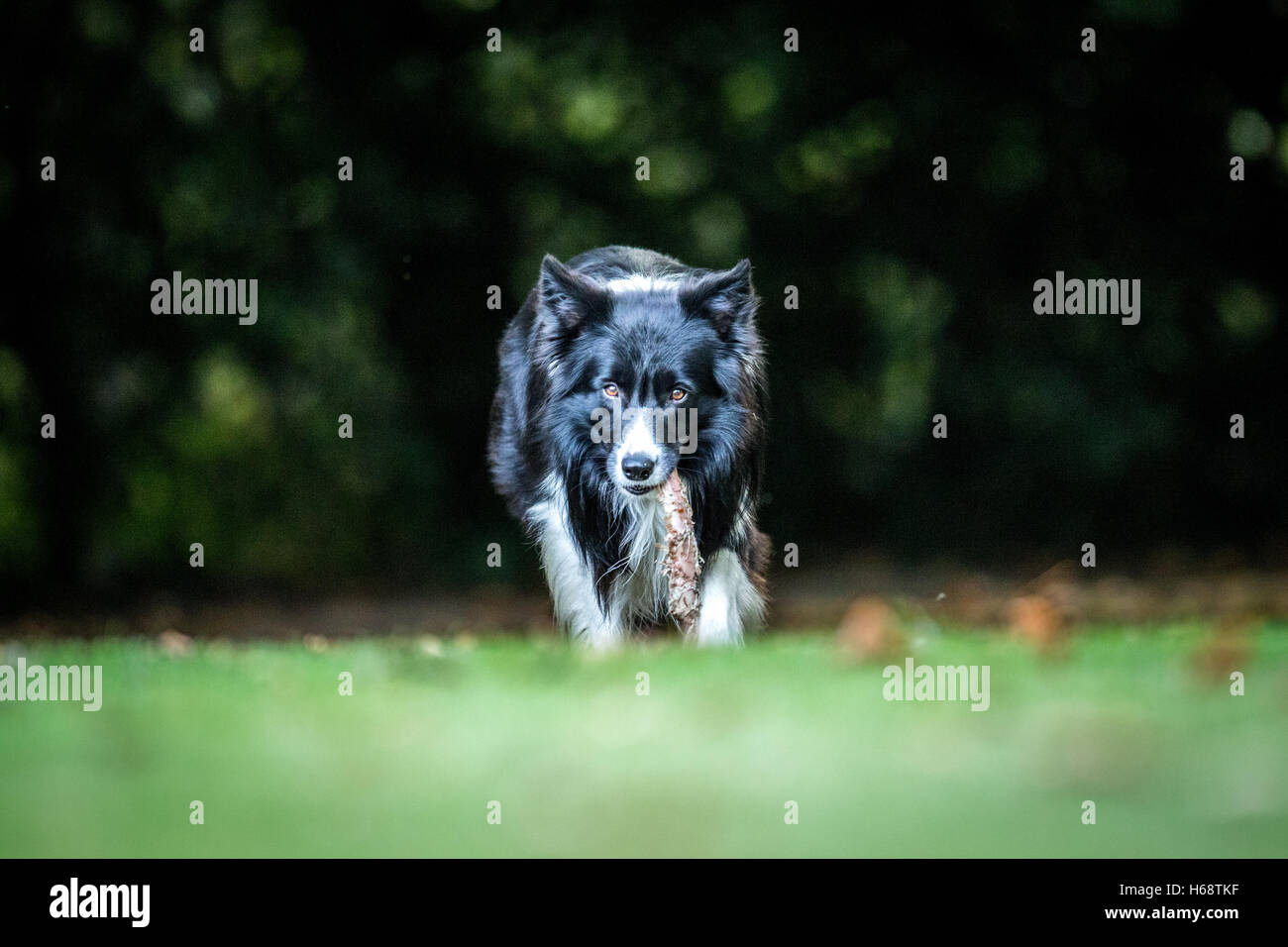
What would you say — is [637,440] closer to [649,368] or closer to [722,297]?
[649,368]

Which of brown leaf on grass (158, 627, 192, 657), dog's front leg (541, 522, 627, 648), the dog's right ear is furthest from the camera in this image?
dog's front leg (541, 522, 627, 648)

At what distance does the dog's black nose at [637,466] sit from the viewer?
620 cm

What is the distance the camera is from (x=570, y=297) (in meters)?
6.86

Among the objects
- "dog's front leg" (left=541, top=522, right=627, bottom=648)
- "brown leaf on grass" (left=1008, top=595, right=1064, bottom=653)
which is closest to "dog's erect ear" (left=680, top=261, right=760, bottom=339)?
"dog's front leg" (left=541, top=522, right=627, bottom=648)

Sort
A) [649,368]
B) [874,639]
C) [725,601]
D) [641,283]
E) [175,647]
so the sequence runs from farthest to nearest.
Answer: [175,647]
[641,283]
[725,601]
[649,368]
[874,639]

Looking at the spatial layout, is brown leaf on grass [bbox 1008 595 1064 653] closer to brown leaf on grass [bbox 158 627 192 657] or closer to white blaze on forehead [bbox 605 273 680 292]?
white blaze on forehead [bbox 605 273 680 292]

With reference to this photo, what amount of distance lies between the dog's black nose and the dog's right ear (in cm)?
97

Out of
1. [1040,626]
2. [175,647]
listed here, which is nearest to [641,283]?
[1040,626]

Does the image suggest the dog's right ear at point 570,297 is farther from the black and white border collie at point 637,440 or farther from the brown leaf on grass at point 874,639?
the brown leaf on grass at point 874,639

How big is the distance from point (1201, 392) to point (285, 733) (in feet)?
32.5

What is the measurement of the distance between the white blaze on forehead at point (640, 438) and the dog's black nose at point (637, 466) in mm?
19

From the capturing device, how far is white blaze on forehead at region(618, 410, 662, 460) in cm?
623

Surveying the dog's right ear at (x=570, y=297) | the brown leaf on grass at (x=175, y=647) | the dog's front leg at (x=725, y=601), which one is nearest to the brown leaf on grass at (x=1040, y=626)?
the dog's front leg at (x=725, y=601)

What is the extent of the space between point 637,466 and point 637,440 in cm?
15
